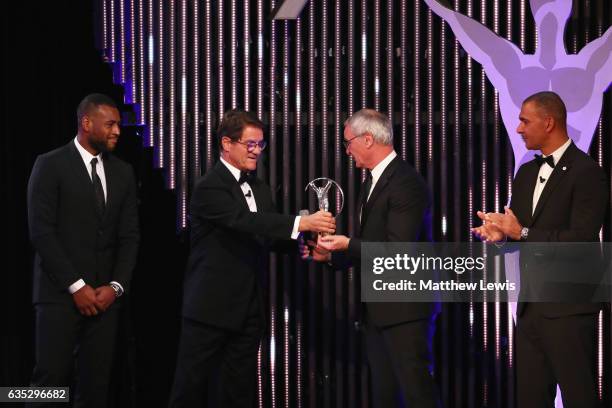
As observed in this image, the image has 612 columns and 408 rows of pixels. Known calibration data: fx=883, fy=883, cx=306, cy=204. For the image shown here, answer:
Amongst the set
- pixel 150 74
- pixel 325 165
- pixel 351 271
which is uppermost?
pixel 150 74

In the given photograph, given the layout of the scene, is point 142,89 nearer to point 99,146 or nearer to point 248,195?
point 99,146

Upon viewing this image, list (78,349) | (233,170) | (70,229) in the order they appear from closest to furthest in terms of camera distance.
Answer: (70,229) → (78,349) → (233,170)

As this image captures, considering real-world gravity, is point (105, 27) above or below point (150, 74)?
above

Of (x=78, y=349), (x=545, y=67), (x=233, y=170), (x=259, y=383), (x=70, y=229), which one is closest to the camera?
(x=70, y=229)

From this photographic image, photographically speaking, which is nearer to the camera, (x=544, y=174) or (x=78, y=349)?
(x=544, y=174)

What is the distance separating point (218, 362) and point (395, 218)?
1.25 m

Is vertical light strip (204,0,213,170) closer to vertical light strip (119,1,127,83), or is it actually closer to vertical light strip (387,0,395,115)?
vertical light strip (119,1,127,83)

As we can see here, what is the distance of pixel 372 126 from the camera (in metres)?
4.50

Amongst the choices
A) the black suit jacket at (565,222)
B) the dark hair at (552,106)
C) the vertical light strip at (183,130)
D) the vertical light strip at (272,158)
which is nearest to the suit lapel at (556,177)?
the black suit jacket at (565,222)

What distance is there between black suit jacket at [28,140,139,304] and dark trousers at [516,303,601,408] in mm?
2047

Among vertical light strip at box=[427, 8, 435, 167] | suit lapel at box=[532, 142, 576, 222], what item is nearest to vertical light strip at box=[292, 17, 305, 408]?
vertical light strip at box=[427, 8, 435, 167]

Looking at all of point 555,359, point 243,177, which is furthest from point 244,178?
point 555,359

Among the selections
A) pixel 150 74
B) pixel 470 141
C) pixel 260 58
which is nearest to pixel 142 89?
pixel 150 74

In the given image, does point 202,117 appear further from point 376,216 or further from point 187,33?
point 376,216
